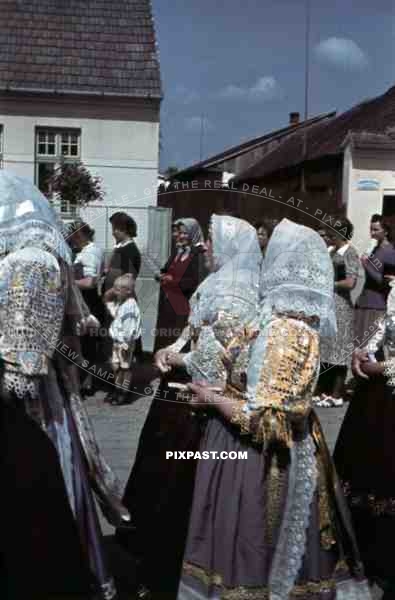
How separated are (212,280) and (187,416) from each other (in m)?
0.53

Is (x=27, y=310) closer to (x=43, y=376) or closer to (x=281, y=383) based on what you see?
(x=43, y=376)

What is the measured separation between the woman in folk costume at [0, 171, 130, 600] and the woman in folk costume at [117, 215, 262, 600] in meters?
0.31

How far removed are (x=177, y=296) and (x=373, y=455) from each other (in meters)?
1.20

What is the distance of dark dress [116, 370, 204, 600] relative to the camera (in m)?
2.76

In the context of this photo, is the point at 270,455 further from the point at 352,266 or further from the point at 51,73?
the point at 51,73

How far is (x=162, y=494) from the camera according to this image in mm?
2867

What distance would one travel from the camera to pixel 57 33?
25.2 ft

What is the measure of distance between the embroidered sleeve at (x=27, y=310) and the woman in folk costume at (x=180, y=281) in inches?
54.6

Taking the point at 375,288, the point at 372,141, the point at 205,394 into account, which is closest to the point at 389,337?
the point at 205,394

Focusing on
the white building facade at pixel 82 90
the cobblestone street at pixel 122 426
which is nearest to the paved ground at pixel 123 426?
the cobblestone street at pixel 122 426

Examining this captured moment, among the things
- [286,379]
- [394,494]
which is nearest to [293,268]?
[286,379]

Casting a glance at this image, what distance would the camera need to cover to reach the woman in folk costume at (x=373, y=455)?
3.11 m

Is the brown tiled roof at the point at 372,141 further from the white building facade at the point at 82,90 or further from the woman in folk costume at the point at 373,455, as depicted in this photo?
the woman in folk costume at the point at 373,455

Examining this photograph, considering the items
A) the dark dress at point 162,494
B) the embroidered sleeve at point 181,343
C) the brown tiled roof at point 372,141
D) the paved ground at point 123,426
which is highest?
the brown tiled roof at point 372,141
